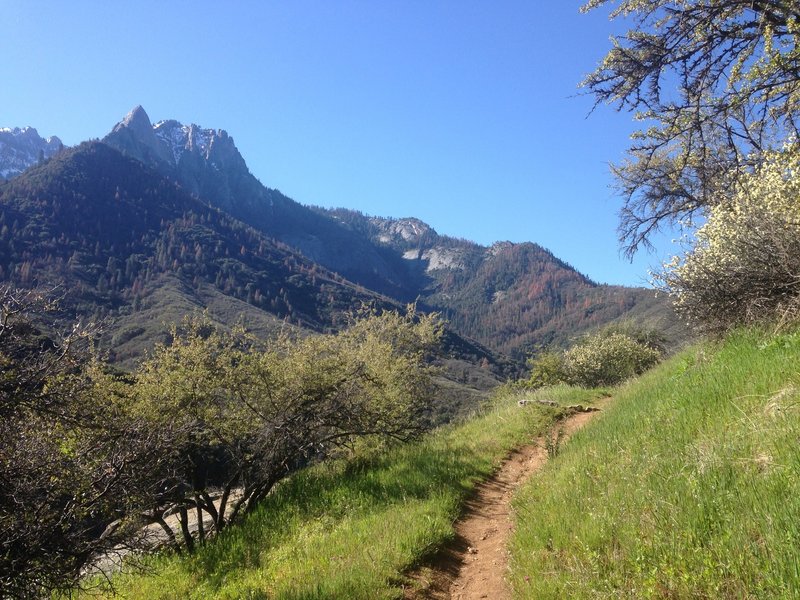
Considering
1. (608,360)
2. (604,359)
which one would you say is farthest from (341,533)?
(604,359)

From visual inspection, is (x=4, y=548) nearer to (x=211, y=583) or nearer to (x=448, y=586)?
(x=211, y=583)

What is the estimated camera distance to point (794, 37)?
7.41m

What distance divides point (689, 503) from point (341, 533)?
479cm

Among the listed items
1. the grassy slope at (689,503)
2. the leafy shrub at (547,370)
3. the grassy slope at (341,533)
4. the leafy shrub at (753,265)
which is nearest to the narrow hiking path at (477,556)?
the grassy slope at (341,533)

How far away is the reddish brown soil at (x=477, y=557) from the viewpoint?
17.6 ft

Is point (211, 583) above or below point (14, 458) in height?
below

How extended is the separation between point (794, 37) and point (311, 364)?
35.3ft

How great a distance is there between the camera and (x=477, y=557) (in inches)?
248

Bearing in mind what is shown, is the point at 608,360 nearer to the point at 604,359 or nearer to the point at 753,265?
the point at 604,359

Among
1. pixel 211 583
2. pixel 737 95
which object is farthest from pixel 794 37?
pixel 211 583

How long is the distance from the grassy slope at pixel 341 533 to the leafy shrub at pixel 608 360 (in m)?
25.4

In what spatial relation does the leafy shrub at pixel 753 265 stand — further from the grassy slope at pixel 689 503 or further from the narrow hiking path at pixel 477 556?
the narrow hiking path at pixel 477 556

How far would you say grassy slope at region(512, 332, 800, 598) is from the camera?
123 inches

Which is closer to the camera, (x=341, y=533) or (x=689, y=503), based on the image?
(x=689, y=503)
